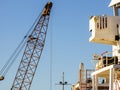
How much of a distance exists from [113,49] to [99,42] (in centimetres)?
139

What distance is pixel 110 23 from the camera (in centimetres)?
3459

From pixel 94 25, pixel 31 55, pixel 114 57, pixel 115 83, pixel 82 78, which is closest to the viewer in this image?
pixel 115 83

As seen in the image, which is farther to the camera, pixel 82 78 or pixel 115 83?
pixel 82 78

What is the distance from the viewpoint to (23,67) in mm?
97125

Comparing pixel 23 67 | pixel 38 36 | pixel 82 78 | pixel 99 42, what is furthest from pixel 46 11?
pixel 99 42

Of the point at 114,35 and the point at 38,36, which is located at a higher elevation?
the point at 38,36

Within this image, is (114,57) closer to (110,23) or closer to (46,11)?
(110,23)

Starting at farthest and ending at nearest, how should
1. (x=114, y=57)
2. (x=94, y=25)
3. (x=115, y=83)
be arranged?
1. (x=94, y=25)
2. (x=114, y=57)
3. (x=115, y=83)

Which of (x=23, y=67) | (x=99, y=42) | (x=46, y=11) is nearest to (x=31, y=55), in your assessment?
(x=23, y=67)

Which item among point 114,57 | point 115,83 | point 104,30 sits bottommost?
point 115,83

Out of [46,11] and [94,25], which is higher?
[46,11]

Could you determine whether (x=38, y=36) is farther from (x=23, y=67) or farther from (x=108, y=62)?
(x=108, y=62)

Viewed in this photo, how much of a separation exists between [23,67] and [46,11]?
48.4ft

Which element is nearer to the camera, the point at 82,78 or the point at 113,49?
the point at 113,49
